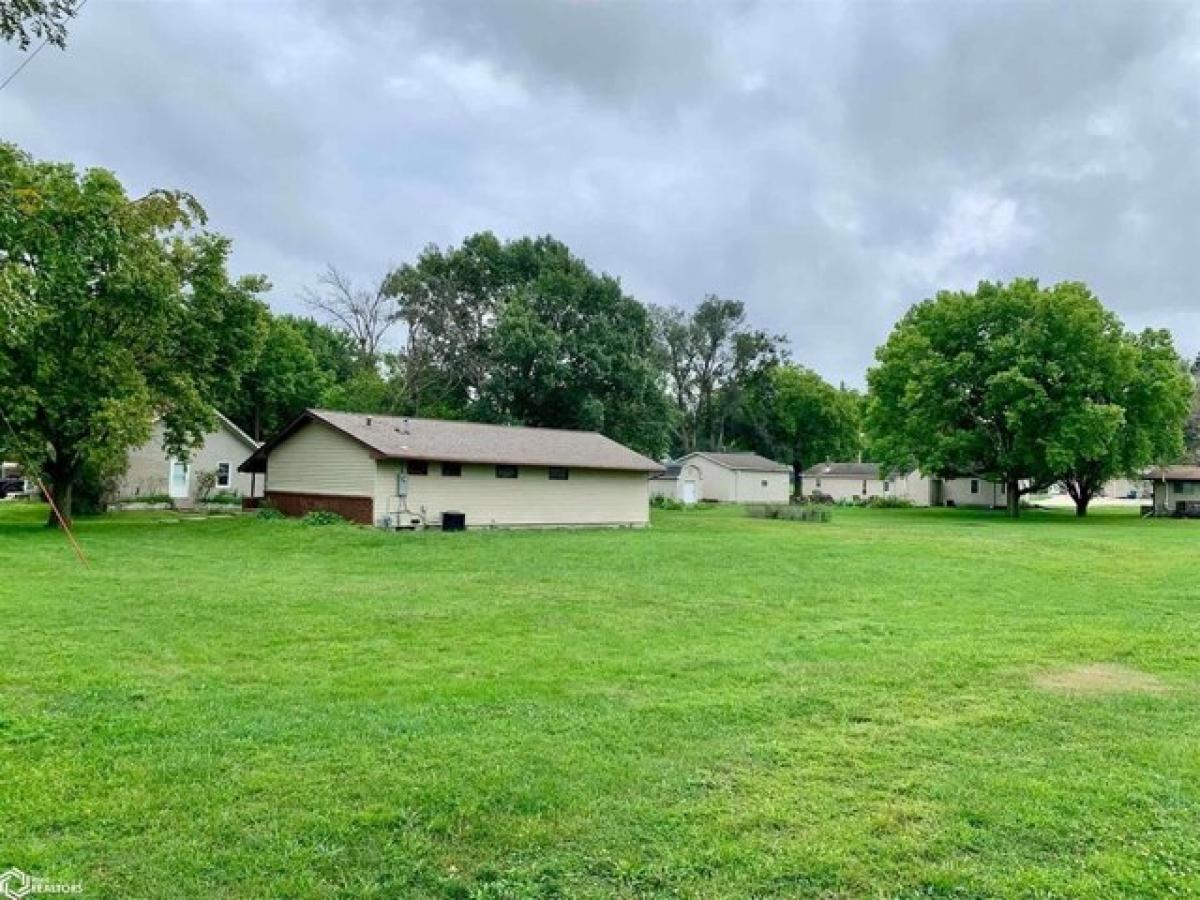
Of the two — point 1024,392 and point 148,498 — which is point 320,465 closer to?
point 148,498

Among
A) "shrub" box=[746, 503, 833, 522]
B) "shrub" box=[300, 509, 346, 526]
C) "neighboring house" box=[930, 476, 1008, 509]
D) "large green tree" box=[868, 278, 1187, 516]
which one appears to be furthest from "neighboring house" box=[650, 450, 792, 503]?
"shrub" box=[300, 509, 346, 526]

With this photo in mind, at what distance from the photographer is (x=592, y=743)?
466 cm

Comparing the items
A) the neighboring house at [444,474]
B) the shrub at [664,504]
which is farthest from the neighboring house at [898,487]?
the neighboring house at [444,474]

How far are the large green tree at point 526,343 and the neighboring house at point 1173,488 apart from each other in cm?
2562

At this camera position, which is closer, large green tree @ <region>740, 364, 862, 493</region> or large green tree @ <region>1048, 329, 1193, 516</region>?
large green tree @ <region>1048, 329, 1193, 516</region>

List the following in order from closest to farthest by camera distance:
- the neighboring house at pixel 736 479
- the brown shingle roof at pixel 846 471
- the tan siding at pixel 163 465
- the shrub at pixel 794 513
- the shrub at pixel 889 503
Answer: the shrub at pixel 794 513 < the tan siding at pixel 163 465 < the shrub at pixel 889 503 < the neighboring house at pixel 736 479 < the brown shingle roof at pixel 846 471

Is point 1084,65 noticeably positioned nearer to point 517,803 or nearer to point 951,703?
point 951,703

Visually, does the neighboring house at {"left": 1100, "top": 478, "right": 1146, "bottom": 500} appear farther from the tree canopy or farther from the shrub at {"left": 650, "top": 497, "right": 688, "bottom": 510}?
the tree canopy

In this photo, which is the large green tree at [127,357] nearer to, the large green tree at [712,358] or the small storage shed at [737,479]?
the small storage shed at [737,479]

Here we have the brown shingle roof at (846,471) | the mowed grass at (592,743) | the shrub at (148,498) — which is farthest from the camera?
the brown shingle roof at (846,471)

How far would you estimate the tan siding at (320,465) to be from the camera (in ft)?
71.9

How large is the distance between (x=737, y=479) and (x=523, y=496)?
93.5 ft

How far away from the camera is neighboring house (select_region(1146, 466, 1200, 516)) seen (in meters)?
39.0

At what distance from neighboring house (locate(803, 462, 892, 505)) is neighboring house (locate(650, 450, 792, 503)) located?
5.05 metres
